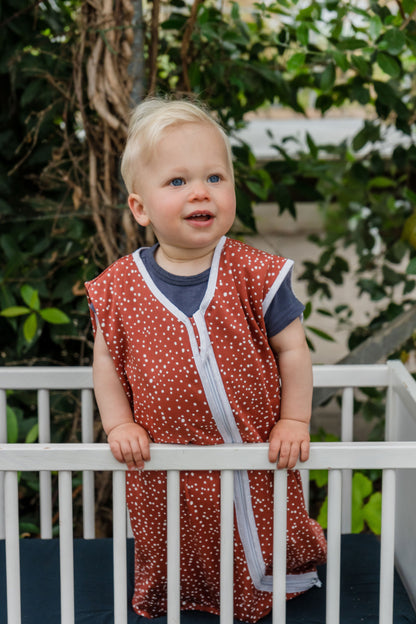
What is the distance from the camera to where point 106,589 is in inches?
57.3

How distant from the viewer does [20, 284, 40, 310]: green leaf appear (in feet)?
6.05

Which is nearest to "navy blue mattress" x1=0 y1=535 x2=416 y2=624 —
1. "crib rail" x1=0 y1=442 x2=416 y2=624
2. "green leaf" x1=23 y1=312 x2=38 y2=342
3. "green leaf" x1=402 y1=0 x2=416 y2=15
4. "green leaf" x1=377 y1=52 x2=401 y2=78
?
"crib rail" x1=0 y1=442 x2=416 y2=624

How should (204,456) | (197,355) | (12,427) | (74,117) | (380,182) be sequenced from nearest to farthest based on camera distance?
(204,456), (197,355), (12,427), (74,117), (380,182)

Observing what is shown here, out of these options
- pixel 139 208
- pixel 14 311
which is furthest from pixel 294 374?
pixel 14 311

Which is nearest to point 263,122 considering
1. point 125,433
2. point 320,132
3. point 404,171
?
point 320,132

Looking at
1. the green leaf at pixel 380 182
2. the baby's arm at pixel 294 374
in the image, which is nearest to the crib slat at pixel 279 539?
the baby's arm at pixel 294 374

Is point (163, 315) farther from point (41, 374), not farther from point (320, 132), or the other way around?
point (320, 132)

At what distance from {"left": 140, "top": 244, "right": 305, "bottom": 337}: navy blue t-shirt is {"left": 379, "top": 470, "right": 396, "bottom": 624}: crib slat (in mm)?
276

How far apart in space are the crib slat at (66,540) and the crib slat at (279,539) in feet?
0.95

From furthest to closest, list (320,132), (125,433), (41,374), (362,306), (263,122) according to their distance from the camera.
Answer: (263,122) → (320,132) → (362,306) → (41,374) → (125,433)

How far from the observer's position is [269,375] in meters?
1.28

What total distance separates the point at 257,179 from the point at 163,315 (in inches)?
39.0

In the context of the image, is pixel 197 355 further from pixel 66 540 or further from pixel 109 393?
pixel 66 540

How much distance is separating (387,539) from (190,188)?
57 cm
